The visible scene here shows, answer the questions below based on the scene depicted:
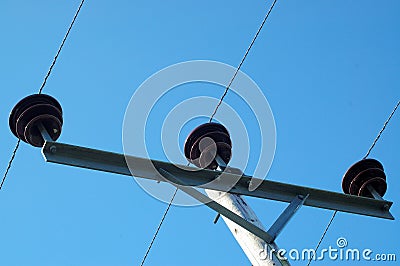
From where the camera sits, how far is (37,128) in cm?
539

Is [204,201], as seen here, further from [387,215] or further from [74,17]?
[74,17]

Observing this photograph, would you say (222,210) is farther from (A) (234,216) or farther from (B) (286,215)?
(B) (286,215)

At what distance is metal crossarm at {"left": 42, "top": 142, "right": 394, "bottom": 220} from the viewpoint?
5.20 meters

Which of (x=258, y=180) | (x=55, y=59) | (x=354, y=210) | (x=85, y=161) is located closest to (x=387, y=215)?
(x=354, y=210)

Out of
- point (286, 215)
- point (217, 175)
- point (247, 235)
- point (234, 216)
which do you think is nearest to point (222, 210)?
point (234, 216)

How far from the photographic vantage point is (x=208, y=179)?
5.58m

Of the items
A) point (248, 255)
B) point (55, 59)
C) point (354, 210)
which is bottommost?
point (248, 255)

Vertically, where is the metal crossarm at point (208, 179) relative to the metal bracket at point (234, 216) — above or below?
above

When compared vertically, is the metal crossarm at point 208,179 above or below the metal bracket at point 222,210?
above

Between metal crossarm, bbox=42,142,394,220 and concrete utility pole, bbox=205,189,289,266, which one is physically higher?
metal crossarm, bbox=42,142,394,220

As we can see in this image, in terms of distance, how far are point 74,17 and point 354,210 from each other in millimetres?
2585

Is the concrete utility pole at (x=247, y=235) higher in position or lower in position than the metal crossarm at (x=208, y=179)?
lower

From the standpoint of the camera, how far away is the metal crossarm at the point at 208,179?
5.20 metres

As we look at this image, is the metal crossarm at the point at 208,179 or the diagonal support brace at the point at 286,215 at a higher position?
the metal crossarm at the point at 208,179
